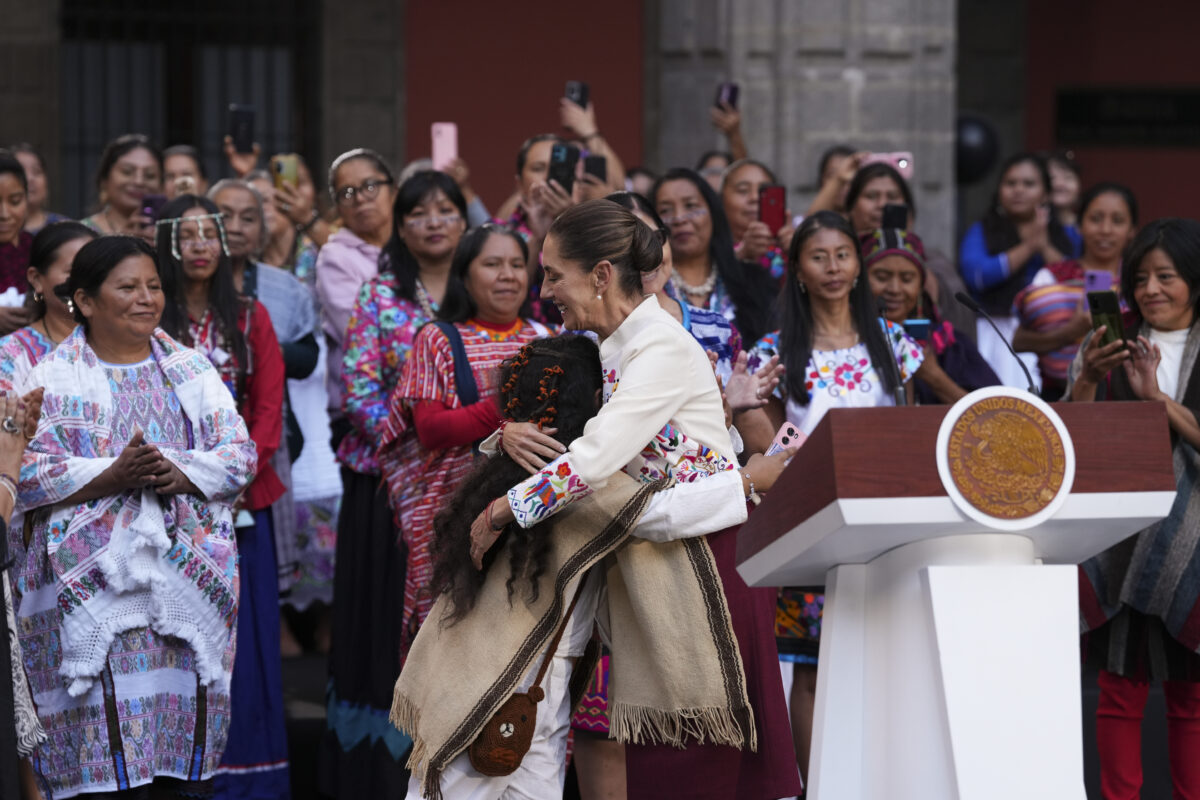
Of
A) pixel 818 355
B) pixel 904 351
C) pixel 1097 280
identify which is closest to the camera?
pixel 818 355

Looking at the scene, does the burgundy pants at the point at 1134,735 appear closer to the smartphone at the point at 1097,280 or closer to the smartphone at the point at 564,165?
the smartphone at the point at 1097,280

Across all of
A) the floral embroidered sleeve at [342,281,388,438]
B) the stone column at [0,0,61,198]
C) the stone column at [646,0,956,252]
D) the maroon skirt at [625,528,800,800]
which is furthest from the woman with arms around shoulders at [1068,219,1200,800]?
the stone column at [0,0,61,198]

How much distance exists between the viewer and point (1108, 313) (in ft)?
14.6

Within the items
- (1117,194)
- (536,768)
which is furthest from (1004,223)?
(536,768)

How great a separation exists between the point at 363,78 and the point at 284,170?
10.2 feet

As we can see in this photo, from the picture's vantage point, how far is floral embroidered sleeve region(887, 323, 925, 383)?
4.87m

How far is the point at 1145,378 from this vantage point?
4438 millimetres

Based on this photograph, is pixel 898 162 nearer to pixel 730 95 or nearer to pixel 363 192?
pixel 730 95

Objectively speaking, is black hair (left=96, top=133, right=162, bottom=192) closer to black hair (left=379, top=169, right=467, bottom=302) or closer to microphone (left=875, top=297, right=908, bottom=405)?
black hair (left=379, top=169, right=467, bottom=302)

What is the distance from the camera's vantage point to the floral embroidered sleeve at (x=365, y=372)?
4977 millimetres

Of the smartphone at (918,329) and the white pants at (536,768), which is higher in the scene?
the smartphone at (918,329)

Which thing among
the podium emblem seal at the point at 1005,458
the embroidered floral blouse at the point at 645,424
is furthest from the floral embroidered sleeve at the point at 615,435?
the podium emblem seal at the point at 1005,458

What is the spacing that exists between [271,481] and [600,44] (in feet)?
17.9

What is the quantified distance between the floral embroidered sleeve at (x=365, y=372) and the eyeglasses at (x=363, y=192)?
806mm
